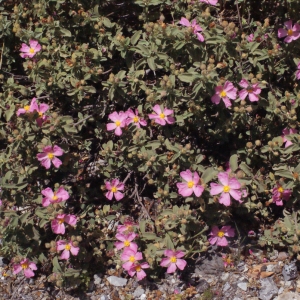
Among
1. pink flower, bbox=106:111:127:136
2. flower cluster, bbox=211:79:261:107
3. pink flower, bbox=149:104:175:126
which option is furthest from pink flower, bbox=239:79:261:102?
pink flower, bbox=106:111:127:136

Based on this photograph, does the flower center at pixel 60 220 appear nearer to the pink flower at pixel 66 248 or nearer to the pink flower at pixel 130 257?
the pink flower at pixel 66 248

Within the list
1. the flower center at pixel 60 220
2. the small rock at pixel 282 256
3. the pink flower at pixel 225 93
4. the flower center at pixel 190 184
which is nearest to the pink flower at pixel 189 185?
the flower center at pixel 190 184

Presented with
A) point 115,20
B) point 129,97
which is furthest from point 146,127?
point 115,20

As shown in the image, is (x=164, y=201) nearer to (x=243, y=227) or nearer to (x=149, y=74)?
(x=243, y=227)

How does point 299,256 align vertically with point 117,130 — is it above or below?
below

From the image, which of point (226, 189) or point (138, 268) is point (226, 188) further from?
point (138, 268)

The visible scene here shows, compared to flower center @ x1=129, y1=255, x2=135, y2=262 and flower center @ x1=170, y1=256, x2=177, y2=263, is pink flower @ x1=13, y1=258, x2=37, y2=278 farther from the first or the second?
flower center @ x1=170, y1=256, x2=177, y2=263
